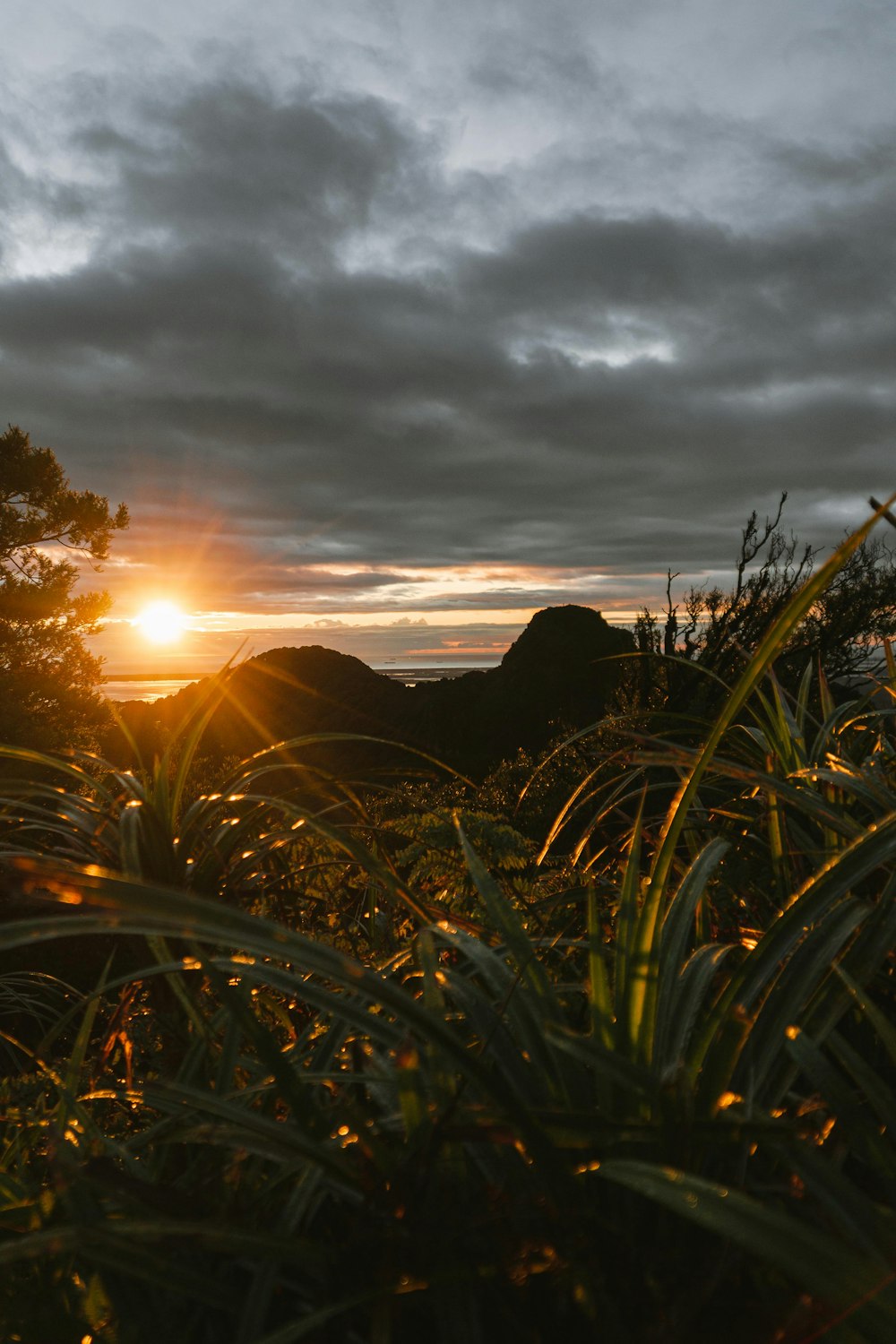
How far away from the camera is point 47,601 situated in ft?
66.0

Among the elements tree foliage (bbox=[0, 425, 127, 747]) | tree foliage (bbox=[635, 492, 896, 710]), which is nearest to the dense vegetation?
tree foliage (bbox=[635, 492, 896, 710])

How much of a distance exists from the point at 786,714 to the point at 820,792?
0.87ft

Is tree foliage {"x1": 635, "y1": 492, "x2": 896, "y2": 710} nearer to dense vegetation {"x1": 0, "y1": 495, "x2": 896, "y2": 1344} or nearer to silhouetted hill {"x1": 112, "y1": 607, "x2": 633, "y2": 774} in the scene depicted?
dense vegetation {"x1": 0, "y1": 495, "x2": 896, "y2": 1344}

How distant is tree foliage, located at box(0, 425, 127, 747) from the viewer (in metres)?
19.4

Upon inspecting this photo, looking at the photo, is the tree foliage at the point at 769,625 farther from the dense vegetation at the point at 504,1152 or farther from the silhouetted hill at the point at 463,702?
the silhouetted hill at the point at 463,702

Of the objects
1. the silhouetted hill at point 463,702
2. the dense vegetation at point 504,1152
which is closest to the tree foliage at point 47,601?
the silhouetted hill at point 463,702

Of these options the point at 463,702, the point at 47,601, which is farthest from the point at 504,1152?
the point at 463,702

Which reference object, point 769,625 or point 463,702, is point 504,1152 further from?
point 463,702

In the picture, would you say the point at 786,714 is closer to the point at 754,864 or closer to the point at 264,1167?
the point at 754,864

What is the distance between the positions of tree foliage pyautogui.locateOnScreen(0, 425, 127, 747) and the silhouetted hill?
7.90 m

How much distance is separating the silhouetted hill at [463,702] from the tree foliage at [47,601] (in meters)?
7.90

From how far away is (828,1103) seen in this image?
102 centimetres

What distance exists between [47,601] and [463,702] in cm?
1903

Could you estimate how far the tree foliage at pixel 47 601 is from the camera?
63.5 feet
